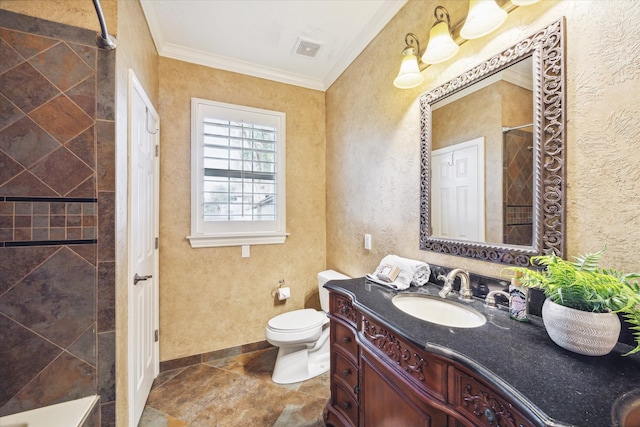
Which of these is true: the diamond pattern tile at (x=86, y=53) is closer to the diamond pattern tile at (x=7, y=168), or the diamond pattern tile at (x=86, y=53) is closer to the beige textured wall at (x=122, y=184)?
the beige textured wall at (x=122, y=184)

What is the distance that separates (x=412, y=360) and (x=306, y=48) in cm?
234

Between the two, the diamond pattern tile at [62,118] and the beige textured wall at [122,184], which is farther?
the beige textured wall at [122,184]

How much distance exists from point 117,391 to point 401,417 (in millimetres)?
1322

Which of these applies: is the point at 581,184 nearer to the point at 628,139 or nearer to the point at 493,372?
the point at 628,139

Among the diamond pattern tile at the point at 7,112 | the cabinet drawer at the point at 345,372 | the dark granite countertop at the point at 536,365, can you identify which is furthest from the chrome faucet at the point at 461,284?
the diamond pattern tile at the point at 7,112

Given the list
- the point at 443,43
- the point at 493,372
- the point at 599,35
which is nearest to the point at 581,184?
the point at 599,35

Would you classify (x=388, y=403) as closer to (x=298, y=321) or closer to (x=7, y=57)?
(x=298, y=321)

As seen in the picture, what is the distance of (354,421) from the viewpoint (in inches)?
51.7

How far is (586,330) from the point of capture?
698mm

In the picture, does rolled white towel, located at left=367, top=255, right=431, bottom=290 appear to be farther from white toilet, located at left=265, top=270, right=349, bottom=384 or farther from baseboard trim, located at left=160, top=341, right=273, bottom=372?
baseboard trim, located at left=160, top=341, right=273, bottom=372

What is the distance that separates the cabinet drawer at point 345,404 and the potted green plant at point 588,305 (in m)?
0.99

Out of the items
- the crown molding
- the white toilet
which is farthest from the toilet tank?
the crown molding

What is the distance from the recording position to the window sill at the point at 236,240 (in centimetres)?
225

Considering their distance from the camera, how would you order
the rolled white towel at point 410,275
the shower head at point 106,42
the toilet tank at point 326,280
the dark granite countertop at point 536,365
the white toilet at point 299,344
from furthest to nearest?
the toilet tank at point 326,280 → the white toilet at point 299,344 → the rolled white towel at point 410,275 → the shower head at point 106,42 → the dark granite countertop at point 536,365
